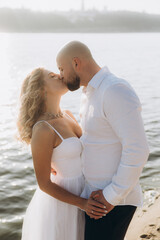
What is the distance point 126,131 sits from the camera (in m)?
2.33

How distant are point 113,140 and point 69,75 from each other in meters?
0.63

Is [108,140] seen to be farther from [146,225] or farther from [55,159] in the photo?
[146,225]

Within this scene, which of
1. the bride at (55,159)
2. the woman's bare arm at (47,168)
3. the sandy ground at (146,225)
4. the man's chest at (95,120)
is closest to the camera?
the man's chest at (95,120)

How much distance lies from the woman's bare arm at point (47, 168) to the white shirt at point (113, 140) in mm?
121

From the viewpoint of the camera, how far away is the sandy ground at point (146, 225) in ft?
13.1

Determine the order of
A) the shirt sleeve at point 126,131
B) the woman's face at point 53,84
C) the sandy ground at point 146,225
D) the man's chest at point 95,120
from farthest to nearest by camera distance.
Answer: the sandy ground at point 146,225
the woman's face at point 53,84
the man's chest at point 95,120
the shirt sleeve at point 126,131

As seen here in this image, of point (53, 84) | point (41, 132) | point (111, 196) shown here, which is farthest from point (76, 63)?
point (111, 196)

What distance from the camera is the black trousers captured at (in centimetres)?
264

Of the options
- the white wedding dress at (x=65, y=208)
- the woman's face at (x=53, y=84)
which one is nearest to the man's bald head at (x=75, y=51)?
the woman's face at (x=53, y=84)

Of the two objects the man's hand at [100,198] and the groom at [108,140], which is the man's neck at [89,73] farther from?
the man's hand at [100,198]

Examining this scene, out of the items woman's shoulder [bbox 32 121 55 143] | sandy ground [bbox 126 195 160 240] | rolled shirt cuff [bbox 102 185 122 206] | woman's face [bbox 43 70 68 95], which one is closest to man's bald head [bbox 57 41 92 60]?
woman's face [bbox 43 70 68 95]

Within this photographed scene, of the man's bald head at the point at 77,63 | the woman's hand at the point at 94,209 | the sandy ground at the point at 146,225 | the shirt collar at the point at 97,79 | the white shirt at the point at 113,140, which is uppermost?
the man's bald head at the point at 77,63

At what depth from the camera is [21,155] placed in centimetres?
789

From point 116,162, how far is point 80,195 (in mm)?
502
